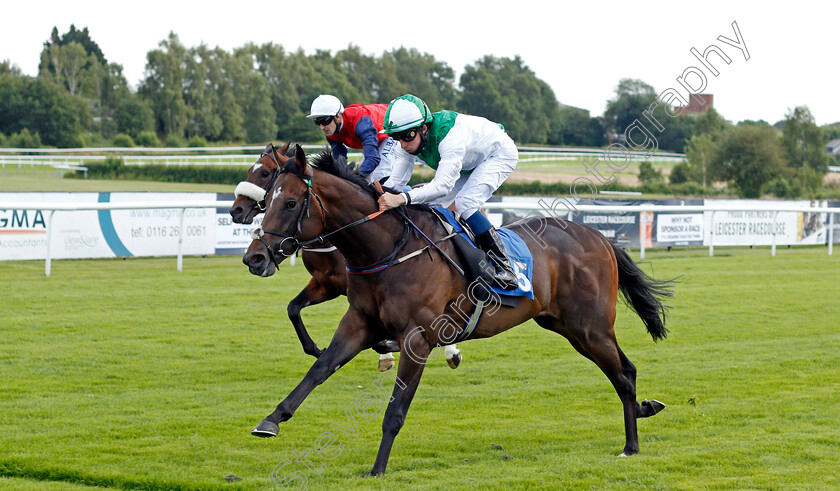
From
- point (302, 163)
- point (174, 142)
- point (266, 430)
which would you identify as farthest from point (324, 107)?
point (174, 142)

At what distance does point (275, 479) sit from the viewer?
3.89 m

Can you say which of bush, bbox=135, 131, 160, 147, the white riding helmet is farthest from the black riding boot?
bush, bbox=135, 131, 160, 147

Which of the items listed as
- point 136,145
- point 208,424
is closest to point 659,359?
point 208,424

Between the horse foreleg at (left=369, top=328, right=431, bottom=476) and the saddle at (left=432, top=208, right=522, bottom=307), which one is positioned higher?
the saddle at (left=432, top=208, right=522, bottom=307)

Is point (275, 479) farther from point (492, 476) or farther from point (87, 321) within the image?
point (87, 321)

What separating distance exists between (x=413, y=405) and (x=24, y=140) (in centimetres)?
3917

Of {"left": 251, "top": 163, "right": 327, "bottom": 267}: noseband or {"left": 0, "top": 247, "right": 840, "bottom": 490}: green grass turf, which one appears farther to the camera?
{"left": 0, "top": 247, "right": 840, "bottom": 490}: green grass turf

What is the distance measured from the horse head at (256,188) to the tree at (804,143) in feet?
113

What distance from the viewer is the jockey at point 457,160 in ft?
13.8

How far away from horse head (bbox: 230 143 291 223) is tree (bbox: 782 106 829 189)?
34.5m

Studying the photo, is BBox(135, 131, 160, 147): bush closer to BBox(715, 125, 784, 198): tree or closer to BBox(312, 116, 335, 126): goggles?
BBox(715, 125, 784, 198): tree

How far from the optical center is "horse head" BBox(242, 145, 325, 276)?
374 centimetres

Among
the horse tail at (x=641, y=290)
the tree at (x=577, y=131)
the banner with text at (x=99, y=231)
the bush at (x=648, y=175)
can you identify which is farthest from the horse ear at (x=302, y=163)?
the tree at (x=577, y=131)

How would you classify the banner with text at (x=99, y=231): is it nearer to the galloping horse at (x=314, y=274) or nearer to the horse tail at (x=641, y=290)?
the galloping horse at (x=314, y=274)
